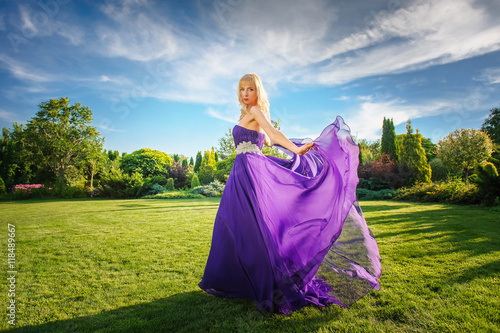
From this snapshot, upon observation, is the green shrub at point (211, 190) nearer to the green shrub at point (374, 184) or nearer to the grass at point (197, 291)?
the green shrub at point (374, 184)

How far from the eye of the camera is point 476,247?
Answer: 4.10 m

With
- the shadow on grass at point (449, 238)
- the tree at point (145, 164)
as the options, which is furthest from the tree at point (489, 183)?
the tree at point (145, 164)

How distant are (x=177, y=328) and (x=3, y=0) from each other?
13894 millimetres

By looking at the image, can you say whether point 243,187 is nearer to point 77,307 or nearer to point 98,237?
point 77,307

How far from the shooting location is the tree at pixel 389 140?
21283 millimetres

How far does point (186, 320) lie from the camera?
2.21 metres

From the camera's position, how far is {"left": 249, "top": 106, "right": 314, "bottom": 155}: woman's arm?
278cm

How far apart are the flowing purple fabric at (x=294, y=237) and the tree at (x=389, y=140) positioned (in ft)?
71.1

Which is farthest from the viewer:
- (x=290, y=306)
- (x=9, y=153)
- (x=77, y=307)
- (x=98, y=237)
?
(x=9, y=153)

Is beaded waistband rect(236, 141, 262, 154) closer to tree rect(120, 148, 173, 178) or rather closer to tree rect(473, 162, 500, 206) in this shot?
tree rect(473, 162, 500, 206)

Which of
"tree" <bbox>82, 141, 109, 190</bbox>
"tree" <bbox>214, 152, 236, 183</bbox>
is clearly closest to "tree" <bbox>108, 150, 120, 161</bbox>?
"tree" <bbox>82, 141, 109, 190</bbox>

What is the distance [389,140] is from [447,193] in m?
11.5

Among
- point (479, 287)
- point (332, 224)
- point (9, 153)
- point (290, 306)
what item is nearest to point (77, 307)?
point (290, 306)

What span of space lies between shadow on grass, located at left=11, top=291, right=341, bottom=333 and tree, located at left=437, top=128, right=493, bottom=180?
17341 mm
